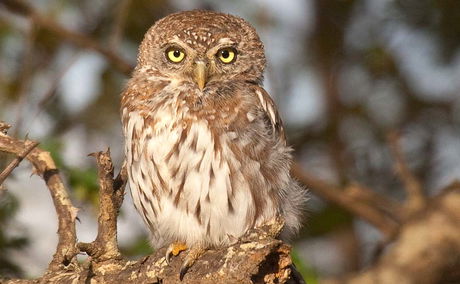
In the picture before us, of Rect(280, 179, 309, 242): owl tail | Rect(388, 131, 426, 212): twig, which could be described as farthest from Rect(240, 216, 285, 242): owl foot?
Rect(388, 131, 426, 212): twig

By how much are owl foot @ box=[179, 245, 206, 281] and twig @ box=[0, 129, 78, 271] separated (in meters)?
0.47

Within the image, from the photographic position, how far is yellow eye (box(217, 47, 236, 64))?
489 centimetres

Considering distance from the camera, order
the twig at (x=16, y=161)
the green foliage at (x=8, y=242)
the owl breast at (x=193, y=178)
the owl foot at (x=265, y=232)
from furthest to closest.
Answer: the green foliage at (x=8, y=242) → the owl breast at (x=193, y=178) → the owl foot at (x=265, y=232) → the twig at (x=16, y=161)

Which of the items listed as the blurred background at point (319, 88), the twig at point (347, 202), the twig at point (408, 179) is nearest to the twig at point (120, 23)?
the blurred background at point (319, 88)

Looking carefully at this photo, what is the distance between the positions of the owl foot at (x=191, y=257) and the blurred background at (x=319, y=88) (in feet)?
5.28

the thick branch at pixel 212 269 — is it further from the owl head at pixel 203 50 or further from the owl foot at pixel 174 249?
the owl head at pixel 203 50

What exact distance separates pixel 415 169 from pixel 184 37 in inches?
104

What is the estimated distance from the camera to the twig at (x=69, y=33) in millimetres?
5859

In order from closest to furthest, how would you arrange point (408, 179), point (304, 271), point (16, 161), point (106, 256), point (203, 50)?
1. point (16, 161)
2. point (106, 256)
3. point (304, 271)
4. point (203, 50)
5. point (408, 179)

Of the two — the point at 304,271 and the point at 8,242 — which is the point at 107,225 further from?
the point at 304,271

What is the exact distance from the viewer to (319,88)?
7.17 meters

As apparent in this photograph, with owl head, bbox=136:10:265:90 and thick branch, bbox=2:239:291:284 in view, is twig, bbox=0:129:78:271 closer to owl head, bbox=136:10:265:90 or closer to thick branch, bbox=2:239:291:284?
thick branch, bbox=2:239:291:284

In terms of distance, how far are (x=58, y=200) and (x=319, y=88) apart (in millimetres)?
3769

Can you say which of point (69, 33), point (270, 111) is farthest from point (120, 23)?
point (270, 111)
